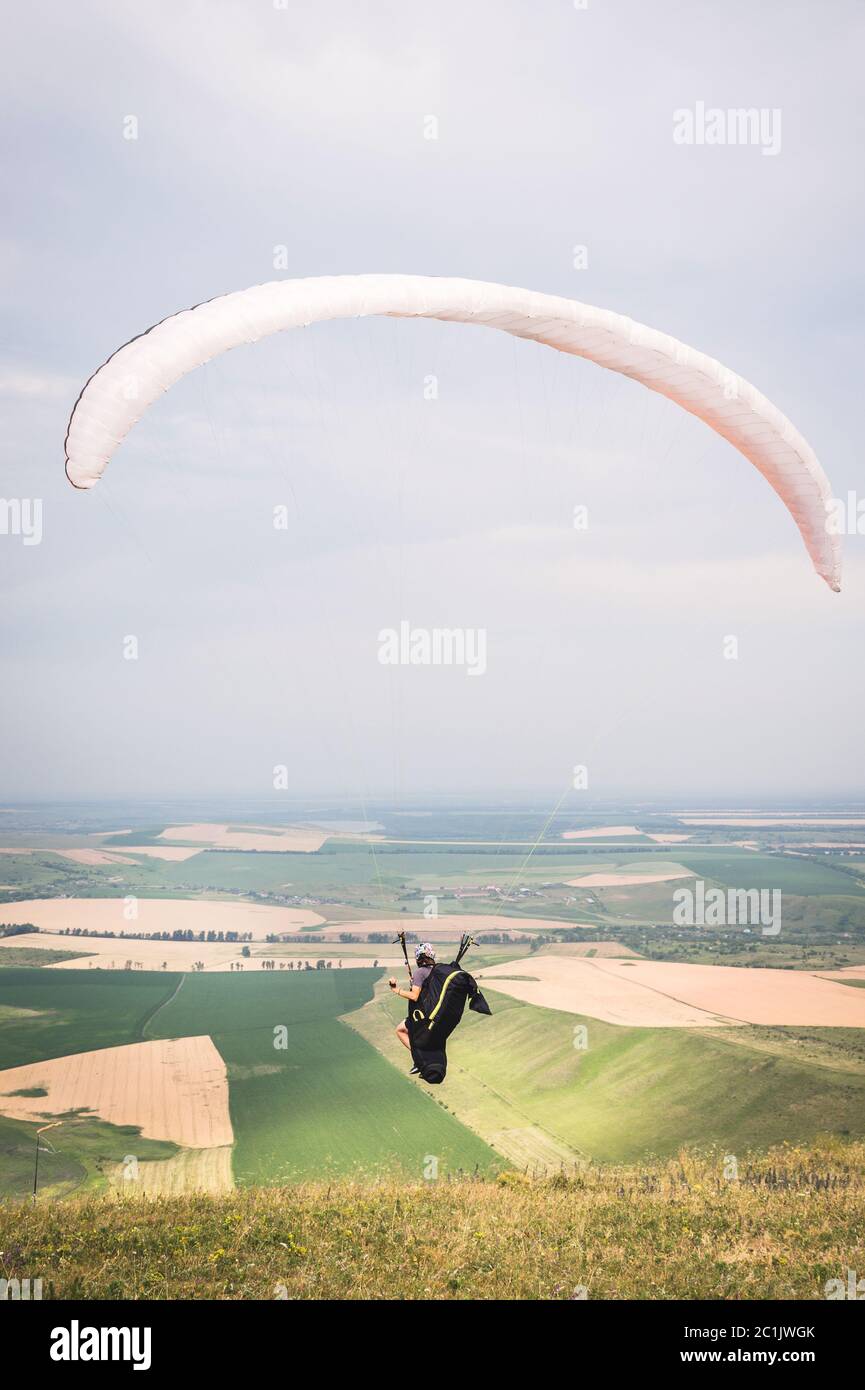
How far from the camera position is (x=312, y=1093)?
29.8 meters

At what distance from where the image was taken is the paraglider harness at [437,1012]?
33.7ft

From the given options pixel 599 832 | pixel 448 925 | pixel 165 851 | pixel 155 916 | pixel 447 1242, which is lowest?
pixel 599 832

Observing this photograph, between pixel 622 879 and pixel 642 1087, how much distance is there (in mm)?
62520

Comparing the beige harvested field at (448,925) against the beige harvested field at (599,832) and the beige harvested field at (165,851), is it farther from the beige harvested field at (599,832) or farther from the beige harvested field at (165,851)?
the beige harvested field at (599,832)

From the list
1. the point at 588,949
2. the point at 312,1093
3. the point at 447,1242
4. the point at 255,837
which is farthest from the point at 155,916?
the point at 447,1242

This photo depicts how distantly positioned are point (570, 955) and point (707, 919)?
3065cm

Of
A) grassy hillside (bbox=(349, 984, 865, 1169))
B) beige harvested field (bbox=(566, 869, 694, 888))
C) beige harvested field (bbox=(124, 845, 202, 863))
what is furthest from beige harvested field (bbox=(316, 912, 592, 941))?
beige harvested field (bbox=(124, 845, 202, 863))

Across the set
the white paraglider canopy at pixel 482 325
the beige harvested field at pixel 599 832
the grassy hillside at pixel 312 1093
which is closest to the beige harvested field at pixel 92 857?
the grassy hillside at pixel 312 1093

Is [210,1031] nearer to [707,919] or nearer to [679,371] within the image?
[679,371]

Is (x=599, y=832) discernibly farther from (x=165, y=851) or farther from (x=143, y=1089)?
(x=143, y=1089)

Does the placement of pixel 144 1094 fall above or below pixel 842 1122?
below
